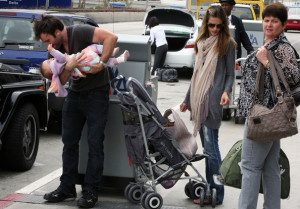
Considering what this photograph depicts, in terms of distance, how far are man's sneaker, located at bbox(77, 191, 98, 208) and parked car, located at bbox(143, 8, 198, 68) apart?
36.3ft

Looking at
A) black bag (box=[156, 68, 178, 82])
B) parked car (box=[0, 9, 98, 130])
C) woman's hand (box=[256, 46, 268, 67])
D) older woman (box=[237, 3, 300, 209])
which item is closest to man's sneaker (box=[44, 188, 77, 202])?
older woman (box=[237, 3, 300, 209])

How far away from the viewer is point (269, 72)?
15.6 ft

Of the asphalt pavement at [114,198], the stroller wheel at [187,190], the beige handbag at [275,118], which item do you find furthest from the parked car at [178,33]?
the beige handbag at [275,118]

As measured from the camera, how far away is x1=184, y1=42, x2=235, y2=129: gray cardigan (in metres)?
5.83

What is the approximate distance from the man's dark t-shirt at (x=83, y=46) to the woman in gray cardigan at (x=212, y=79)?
0.84 meters

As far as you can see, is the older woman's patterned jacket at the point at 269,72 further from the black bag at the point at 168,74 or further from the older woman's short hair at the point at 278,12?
the black bag at the point at 168,74

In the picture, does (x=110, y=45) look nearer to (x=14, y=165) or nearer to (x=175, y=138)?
(x=175, y=138)

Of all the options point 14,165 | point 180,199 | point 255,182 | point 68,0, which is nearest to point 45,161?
point 14,165

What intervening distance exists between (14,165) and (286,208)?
2.90 m

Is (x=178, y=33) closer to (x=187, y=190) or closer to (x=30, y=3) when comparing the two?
(x=187, y=190)

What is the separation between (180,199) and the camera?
6.29 meters

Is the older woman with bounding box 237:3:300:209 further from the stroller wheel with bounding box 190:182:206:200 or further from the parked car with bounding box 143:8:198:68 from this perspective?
the parked car with bounding box 143:8:198:68

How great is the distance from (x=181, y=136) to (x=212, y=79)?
1.88 ft

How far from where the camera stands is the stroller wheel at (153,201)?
5691 mm
